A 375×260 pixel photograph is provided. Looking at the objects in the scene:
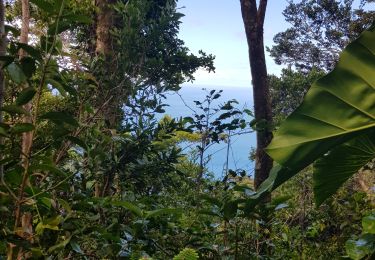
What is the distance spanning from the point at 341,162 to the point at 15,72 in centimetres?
73

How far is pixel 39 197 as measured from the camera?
0.96 m

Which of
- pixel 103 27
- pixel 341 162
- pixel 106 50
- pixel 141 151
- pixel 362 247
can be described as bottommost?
pixel 362 247

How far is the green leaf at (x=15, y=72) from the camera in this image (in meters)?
0.89

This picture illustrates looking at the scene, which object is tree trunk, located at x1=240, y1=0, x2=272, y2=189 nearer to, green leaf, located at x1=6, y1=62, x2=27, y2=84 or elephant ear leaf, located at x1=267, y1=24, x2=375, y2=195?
green leaf, located at x1=6, y1=62, x2=27, y2=84

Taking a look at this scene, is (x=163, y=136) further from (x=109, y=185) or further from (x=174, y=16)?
(x=174, y=16)

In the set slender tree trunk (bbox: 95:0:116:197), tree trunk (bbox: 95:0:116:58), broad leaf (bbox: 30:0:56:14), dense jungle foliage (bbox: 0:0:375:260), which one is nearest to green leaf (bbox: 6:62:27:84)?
dense jungle foliage (bbox: 0:0:375:260)

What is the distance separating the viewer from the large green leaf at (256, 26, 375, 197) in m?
0.53

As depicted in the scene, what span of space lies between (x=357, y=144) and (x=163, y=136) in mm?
1449

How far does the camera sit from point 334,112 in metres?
0.56

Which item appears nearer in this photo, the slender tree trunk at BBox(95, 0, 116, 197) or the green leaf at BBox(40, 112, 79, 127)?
the green leaf at BBox(40, 112, 79, 127)

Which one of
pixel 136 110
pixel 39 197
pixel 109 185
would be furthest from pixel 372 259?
pixel 136 110

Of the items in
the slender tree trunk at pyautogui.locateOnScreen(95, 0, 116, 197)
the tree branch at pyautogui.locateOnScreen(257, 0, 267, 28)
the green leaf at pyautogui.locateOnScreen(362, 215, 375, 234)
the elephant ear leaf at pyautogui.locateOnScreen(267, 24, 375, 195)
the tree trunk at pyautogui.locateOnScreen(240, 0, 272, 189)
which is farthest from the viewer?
the tree branch at pyautogui.locateOnScreen(257, 0, 267, 28)

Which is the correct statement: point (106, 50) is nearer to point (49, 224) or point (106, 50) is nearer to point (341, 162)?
point (49, 224)

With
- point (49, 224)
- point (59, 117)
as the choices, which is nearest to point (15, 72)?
point (59, 117)
